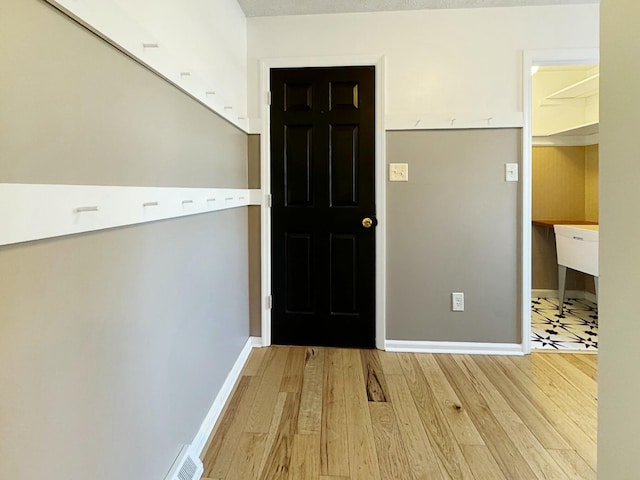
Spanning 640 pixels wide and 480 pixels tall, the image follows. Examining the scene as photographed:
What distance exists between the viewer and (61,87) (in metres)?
0.75

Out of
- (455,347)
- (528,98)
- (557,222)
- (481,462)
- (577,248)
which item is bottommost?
(481,462)

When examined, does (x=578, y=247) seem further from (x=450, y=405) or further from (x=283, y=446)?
(x=283, y=446)

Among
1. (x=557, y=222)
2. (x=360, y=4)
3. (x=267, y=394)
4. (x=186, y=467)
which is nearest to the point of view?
(x=186, y=467)

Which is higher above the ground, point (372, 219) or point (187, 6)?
point (187, 6)

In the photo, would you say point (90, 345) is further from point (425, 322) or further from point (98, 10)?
point (425, 322)

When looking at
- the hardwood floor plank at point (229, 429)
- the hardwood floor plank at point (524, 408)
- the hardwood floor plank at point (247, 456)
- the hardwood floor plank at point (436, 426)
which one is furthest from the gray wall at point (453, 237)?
the hardwood floor plank at point (247, 456)

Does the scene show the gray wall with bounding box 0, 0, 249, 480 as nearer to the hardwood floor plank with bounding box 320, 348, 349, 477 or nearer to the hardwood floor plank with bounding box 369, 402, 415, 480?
the hardwood floor plank with bounding box 320, 348, 349, 477

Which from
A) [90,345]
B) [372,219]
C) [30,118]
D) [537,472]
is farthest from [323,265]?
[30,118]

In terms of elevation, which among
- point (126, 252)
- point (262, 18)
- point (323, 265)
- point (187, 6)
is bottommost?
point (323, 265)

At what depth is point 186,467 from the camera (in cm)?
130

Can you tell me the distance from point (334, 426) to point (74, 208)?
141cm

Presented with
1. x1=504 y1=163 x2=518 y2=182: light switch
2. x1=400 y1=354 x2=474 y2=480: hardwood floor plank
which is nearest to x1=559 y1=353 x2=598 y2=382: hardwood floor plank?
x1=400 y1=354 x2=474 y2=480: hardwood floor plank

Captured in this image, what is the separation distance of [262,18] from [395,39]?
0.90m

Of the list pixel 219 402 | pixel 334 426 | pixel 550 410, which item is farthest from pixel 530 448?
pixel 219 402
